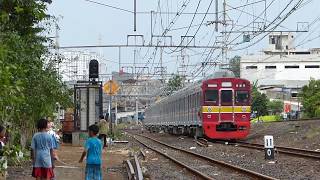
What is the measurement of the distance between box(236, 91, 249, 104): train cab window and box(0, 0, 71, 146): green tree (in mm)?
9578

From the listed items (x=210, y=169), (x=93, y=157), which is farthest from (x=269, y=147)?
(x=93, y=157)

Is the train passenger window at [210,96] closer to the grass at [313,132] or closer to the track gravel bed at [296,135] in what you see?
the track gravel bed at [296,135]

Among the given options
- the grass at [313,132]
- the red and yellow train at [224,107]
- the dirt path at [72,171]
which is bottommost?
the dirt path at [72,171]

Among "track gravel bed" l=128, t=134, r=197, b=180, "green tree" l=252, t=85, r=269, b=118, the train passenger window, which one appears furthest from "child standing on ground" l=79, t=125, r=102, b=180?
"green tree" l=252, t=85, r=269, b=118

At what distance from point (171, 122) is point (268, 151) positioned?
25454mm

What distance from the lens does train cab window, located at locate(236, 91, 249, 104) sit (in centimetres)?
3164

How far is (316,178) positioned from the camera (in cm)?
1515

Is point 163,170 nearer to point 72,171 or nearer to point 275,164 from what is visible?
point 72,171

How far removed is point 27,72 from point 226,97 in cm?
1736

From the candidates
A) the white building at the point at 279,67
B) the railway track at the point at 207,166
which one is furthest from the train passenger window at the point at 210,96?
the white building at the point at 279,67

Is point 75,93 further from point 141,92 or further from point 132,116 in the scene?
point 132,116

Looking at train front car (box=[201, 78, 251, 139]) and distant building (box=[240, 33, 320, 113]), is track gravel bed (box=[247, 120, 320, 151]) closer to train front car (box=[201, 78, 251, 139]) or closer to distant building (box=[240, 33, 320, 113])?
train front car (box=[201, 78, 251, 139])

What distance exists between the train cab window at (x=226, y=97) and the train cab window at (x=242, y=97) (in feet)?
1.26

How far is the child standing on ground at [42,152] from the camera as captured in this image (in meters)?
10.6
